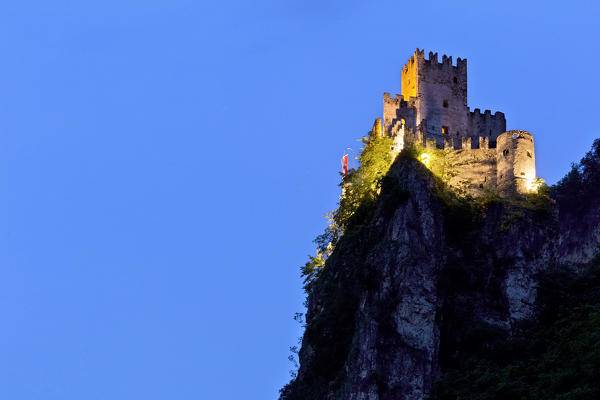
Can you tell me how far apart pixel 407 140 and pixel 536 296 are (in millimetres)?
14891

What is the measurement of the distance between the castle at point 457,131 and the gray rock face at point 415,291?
309 centimetres

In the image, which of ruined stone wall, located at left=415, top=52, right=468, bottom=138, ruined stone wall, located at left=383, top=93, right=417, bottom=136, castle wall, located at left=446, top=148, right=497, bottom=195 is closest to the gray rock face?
castle wall, located at left=446, top=148, right=497, bottom=195

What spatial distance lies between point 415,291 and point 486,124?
800 inches

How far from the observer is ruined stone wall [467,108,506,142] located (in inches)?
2542

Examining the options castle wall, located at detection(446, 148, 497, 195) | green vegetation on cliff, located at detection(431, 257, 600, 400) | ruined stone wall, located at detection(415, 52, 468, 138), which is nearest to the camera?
green vegetation on cliff, located at detection(431, 257, 600, 400)

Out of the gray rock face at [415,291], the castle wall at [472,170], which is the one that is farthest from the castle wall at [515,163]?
the gray rock face at [415,291]

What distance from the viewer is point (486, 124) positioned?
65250 mm

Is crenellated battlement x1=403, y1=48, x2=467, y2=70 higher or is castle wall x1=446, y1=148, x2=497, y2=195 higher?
crenellated battlement x1=403, y1=48, x2=467, y2=70

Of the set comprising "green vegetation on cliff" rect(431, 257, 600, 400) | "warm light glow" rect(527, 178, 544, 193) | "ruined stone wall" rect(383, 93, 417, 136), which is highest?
"ruined stone wall" rect(383, 93, 417, 136)

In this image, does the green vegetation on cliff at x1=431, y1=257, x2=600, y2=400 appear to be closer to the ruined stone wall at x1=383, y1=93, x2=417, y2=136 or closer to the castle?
the castle

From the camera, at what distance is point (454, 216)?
55.2 meters

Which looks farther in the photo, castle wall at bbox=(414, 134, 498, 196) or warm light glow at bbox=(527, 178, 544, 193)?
castle wall at bbox=(414, 134, 498, 196)

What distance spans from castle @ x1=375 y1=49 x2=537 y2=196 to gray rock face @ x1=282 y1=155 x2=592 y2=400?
3090 millimetres

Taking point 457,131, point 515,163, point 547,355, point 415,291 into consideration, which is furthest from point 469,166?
point 547,355
